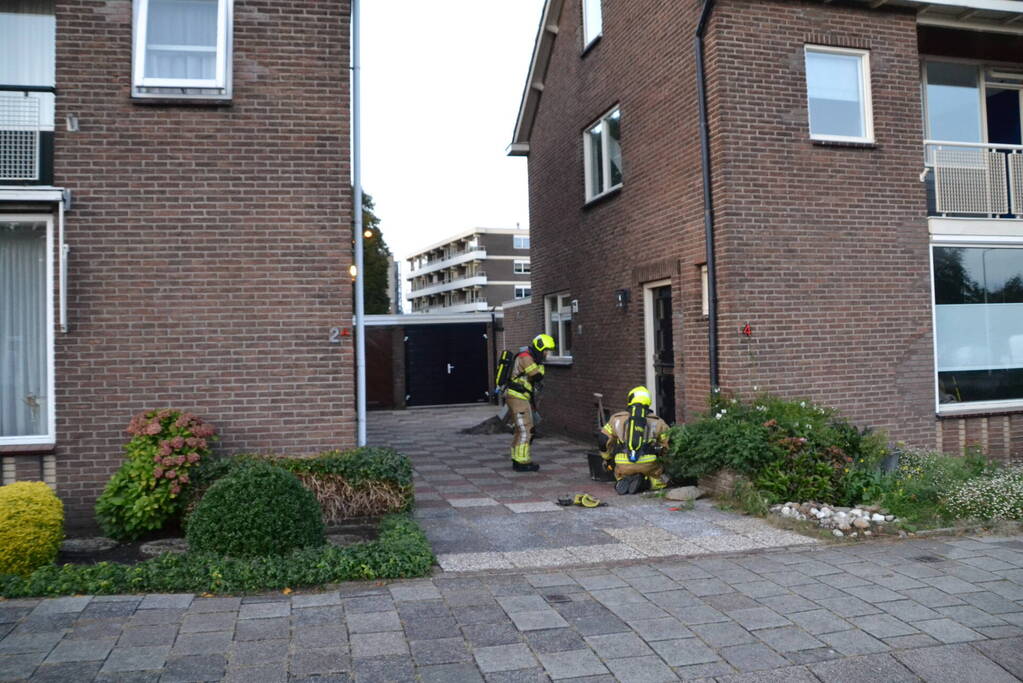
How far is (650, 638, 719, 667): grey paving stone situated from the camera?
439 cm

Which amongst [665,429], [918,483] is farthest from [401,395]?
[918,483]

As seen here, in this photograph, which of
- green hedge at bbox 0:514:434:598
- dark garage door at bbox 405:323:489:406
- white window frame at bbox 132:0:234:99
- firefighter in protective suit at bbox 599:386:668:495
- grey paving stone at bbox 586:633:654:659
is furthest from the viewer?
dark garage door at bbox 405:323:489:406

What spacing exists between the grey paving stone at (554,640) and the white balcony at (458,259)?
7885 centimetres

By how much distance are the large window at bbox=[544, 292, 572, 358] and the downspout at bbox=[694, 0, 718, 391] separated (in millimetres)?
5434

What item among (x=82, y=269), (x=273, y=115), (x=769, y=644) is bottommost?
(x=769, y=644)

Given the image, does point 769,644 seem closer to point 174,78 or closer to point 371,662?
point 371,662

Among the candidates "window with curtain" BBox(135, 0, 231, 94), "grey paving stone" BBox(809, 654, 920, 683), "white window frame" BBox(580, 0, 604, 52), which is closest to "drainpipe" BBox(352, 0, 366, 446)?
"window with curtain" BBox(135, 0, 231, 94)

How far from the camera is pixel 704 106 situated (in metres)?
9.59

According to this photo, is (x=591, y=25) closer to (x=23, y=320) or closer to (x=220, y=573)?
(x=23, y=320)

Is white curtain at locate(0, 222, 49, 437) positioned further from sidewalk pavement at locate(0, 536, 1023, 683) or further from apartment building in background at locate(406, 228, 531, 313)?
apartment building in background at locate(406, 228, 531, 313)

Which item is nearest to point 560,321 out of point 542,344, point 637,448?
point 542,344

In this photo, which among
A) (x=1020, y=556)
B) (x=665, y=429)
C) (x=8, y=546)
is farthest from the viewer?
(x=665, y=429)

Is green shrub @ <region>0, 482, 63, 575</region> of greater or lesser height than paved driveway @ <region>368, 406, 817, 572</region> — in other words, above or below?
above

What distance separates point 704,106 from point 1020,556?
578 centimetres
